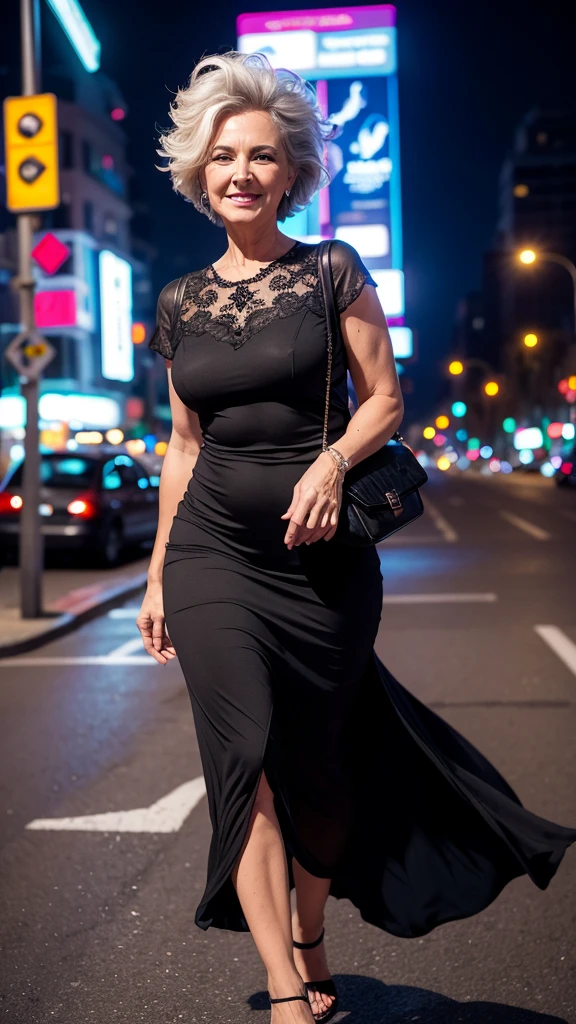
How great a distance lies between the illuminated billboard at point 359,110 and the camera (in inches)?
2068

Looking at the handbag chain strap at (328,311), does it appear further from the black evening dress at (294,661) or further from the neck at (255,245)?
the neck at (255,245)

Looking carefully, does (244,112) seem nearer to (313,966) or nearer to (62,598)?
(313,966)

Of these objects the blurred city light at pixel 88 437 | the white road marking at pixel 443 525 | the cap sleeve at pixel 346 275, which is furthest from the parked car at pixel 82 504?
the blurred city light at pixel 88 437

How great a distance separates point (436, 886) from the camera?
3074mm

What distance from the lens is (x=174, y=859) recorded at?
4.48m

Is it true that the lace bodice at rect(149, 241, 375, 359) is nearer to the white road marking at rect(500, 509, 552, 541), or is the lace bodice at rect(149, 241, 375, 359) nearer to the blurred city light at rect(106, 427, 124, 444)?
the white road marking at rect(500, 509, 552, 541)

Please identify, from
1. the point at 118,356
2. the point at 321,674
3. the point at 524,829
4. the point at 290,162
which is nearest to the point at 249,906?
the point at 321,674

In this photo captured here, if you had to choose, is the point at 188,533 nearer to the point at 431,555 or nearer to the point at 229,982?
the point at 229,982

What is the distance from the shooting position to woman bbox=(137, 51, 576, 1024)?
2693mm

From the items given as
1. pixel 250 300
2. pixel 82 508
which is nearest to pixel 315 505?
pixel 250 300

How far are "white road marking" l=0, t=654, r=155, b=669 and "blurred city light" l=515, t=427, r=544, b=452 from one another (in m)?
101

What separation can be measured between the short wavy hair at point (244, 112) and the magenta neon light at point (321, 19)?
55.1 meters

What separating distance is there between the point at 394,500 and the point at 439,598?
33.0ft

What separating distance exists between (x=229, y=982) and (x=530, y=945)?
0.90 m
